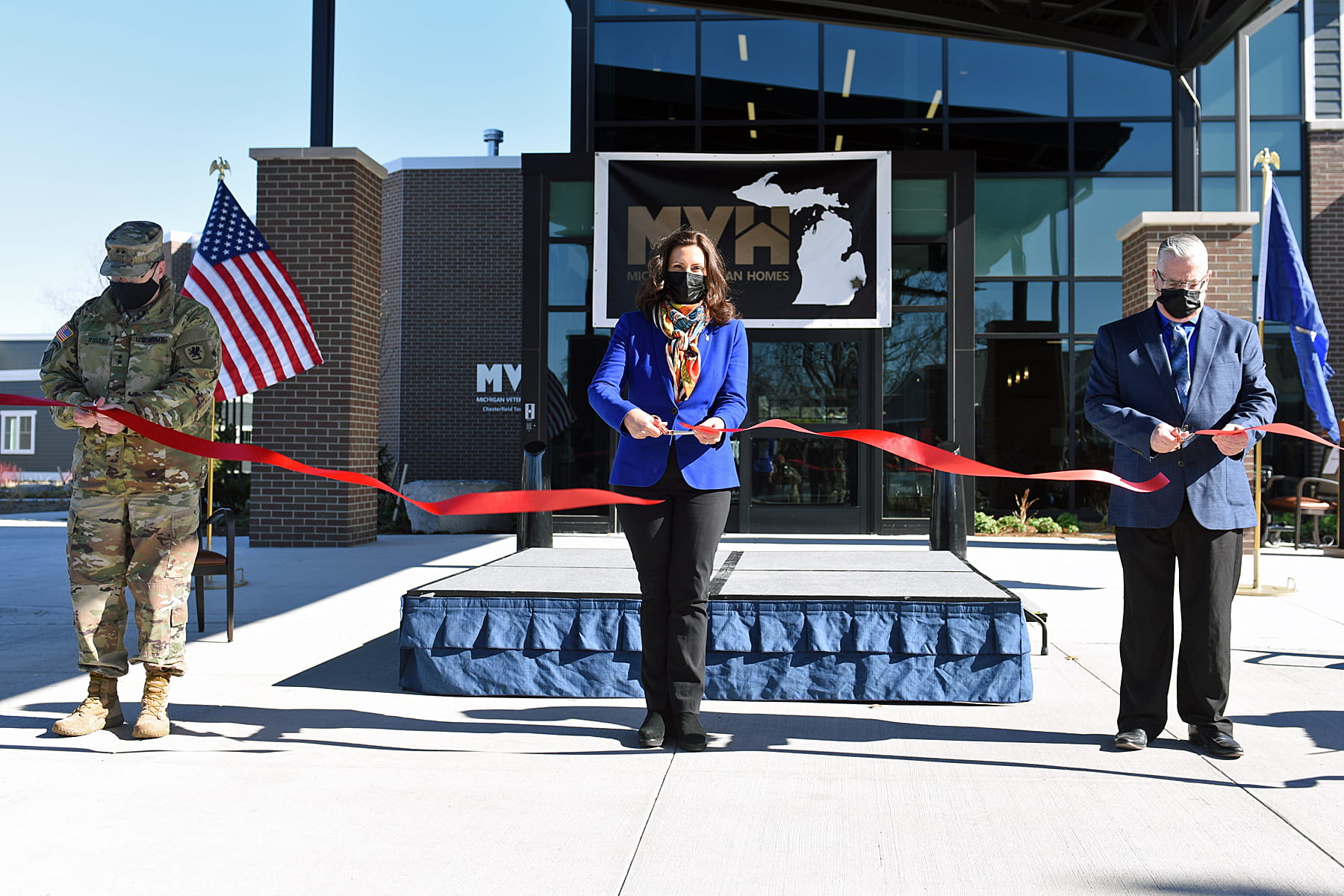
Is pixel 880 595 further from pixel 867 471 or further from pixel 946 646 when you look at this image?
pixel 867 471

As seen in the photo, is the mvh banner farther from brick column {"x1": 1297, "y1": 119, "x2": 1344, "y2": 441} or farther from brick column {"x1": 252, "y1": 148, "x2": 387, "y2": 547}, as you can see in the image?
brick column {"x1": 1297, "y1": 119, "x2": 1344, "y2": 441}

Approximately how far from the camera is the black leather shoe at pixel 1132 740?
3881 mm

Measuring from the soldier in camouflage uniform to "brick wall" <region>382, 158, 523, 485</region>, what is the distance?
641 inches

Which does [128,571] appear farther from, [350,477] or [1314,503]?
[1314,503]

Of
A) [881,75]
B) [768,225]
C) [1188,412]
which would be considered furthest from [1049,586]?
[881,75]

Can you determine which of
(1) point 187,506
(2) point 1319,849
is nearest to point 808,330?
(1) point 187,506

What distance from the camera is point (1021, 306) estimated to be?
15797mm

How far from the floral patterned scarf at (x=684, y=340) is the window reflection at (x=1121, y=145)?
45.0 feet

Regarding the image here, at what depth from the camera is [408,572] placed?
9.27 metres

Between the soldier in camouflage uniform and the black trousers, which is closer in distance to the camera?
the black trousers

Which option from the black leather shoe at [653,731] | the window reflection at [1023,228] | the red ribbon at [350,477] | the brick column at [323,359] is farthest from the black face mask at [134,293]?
the window reflection at [1023,228]

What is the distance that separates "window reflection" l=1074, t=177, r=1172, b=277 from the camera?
15.8 metres

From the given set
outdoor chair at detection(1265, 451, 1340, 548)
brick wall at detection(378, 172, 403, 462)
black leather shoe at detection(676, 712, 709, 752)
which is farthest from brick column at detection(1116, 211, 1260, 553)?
brick wall at detection(378, 172, 403, 462)

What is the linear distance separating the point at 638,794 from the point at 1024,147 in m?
14.7
